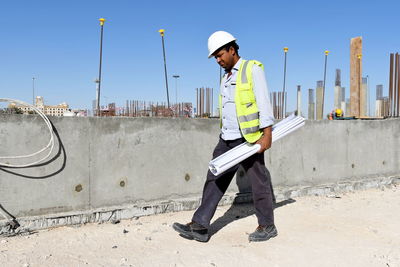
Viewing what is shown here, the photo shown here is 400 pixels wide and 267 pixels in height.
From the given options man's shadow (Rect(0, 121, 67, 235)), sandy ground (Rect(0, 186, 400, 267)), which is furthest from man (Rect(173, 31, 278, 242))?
man's shadow (Rect(0, 121, 67, 235))

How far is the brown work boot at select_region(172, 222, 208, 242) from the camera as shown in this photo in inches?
126

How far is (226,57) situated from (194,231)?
5.02 feet

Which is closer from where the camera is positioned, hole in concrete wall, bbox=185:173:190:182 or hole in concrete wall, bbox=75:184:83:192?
hole in concrete wall, bbox=75:184:83:192

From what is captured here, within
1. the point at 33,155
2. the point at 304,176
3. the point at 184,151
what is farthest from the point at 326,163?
the point at 33,155

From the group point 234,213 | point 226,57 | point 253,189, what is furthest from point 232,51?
point 234,213

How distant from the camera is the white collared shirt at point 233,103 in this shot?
10.2 ft

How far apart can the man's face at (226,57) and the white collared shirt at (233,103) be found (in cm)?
6

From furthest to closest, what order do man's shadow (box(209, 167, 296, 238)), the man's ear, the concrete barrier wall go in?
man's shadow (box(209, 167, 296, 238)) → the concrete barrier wall → the man's ear

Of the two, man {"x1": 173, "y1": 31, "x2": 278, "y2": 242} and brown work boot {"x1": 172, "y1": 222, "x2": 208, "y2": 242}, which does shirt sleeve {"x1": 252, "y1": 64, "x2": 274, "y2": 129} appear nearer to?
man {"x1": 173, "y1": 31, "x2": 278, "y2": 242}

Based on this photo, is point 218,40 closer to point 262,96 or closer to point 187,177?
point 262,96

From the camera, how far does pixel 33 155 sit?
11.1ft

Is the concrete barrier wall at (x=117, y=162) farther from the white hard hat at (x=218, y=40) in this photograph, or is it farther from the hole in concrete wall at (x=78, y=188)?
the white hard hat at (x=218, y=40)

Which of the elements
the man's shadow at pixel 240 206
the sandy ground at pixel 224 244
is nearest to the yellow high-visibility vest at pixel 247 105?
the sandy ground at pixel 224 244

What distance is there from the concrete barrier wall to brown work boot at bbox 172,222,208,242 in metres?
0.86
